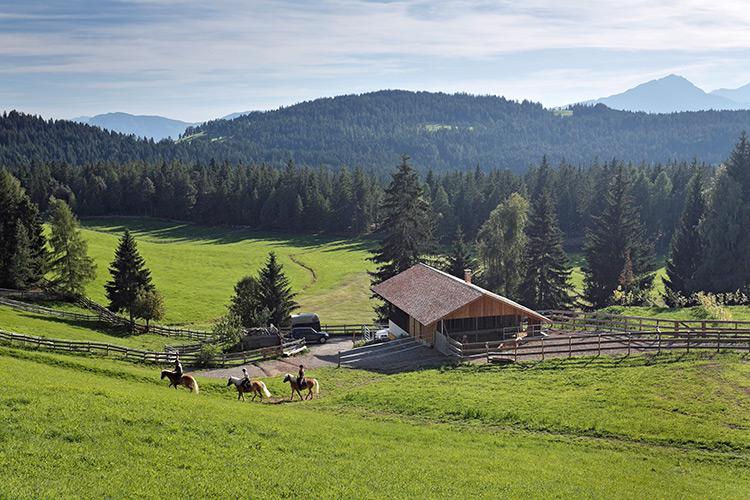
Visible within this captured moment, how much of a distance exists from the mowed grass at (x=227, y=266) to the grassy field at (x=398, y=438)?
38.1 metres

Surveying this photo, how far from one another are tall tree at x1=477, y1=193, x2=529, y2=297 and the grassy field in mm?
32617

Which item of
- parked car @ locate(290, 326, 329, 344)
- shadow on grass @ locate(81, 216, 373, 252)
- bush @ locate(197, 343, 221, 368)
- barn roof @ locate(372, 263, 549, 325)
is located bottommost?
parked car @ locate(290, 326, 329, 344)

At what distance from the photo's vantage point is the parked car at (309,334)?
49000 mm

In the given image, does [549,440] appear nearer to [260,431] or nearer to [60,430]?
[260,431]

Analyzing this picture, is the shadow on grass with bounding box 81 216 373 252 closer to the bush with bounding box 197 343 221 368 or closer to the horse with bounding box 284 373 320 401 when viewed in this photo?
the bush with bounding box 197 343 221 368

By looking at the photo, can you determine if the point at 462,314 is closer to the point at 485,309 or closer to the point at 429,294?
the point at 485,309

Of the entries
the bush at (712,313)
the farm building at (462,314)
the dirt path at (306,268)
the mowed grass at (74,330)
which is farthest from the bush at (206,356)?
the dirt path at (306,268)

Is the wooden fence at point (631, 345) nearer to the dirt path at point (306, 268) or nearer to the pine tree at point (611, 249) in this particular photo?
the pine tree at point (611, 249)

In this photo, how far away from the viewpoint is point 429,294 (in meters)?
44.0

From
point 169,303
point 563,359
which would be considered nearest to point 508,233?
point 563,359

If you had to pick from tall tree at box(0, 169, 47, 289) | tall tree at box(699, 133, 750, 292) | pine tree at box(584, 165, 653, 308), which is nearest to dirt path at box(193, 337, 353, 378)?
tall tree at box(0, 169, 47, 289)

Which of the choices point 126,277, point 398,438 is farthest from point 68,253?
point 398,438

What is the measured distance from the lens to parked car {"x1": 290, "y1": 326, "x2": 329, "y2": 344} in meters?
49.0

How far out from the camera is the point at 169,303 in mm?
66000
